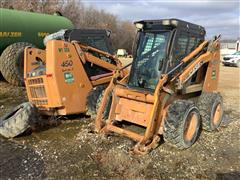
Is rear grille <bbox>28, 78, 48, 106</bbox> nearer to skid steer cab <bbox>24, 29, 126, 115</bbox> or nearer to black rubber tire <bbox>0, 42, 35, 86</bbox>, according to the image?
skid steer cab <bbox>24, 29, 126, 115</bbox>

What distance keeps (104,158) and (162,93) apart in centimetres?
132

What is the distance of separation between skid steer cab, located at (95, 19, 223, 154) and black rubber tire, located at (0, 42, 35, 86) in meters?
4.70

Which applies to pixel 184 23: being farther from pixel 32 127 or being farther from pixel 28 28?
pixel 28 28

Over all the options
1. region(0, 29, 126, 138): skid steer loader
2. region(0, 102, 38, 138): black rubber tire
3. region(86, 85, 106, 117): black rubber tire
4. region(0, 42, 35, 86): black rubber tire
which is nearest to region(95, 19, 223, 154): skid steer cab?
region(86, 85, 106, 117): black rubber tire

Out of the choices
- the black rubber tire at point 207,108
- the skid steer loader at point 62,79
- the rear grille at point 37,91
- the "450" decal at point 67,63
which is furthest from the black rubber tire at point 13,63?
the black rubber tire at point 207,108

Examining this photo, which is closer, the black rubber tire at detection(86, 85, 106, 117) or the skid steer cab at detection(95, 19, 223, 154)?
the skid steer cab at detection(95, 19, 223, 154)

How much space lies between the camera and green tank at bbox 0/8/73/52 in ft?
32.6

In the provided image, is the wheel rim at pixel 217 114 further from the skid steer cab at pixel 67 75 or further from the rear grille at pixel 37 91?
the rear grille at pixel 37 91

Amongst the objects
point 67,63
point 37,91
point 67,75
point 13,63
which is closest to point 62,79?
point 67,75

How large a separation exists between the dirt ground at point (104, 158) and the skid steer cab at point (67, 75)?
1.67ft

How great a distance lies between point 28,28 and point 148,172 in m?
7.37

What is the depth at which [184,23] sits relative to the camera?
5.88 meters

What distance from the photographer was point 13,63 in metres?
9.76

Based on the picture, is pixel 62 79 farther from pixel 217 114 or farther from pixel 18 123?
pixel 217 114
